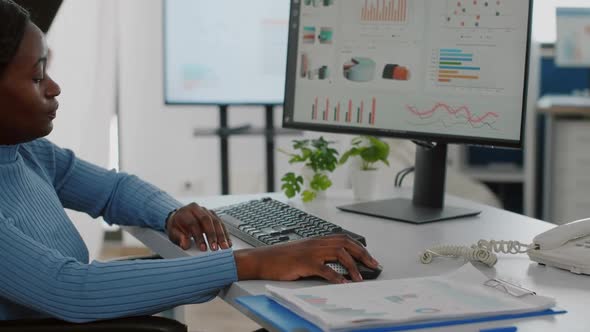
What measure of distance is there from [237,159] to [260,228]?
9.61 ft

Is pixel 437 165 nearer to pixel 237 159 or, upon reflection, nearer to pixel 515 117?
pixel 515 117

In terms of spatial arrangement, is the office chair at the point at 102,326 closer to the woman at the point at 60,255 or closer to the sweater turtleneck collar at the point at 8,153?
the woman at the point at 60,255

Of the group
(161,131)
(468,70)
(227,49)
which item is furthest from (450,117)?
(161,131)

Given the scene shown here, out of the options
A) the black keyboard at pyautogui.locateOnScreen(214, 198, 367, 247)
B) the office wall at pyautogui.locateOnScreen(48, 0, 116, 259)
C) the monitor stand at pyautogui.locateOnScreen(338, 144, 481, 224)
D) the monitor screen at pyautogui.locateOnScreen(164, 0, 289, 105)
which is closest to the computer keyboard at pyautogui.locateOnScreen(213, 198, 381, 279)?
the black keyboard at pyautogui.locateOnScreen(214, 198, 367, 247)

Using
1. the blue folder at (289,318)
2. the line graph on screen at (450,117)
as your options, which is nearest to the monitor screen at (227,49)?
the line graph on screen at (450,117)

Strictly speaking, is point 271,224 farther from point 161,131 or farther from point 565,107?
point 565,107

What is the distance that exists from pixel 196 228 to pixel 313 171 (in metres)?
0.49

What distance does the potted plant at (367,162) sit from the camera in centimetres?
199

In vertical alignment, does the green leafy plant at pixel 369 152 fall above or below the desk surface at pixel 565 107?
above

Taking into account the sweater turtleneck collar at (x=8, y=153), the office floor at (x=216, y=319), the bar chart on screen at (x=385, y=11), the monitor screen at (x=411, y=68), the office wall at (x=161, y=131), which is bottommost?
the office floor at (x=216, y=319)

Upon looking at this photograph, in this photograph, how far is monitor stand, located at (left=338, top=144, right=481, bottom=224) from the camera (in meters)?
1.82

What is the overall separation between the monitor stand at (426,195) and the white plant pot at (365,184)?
106 millimetres

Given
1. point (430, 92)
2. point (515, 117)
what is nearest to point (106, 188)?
point (430, 92)

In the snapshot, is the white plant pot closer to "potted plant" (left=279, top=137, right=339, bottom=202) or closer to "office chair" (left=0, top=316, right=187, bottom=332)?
"potted plant" (left=279, top=137, right=339, bottom=202)
